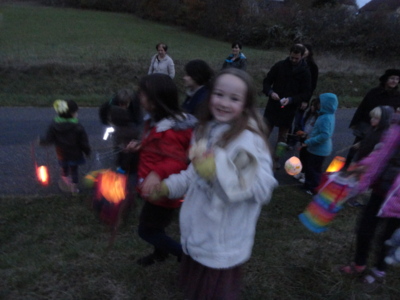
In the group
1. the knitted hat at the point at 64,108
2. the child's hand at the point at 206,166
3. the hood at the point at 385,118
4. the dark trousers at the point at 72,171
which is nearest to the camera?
the child's hand at the point at 206,166

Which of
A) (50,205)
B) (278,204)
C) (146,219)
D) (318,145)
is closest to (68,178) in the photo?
(50,205)

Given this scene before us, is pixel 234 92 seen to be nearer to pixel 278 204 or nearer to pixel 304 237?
pixel 304 237

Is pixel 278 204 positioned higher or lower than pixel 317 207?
lower

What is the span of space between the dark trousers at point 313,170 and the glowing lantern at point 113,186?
273 cm

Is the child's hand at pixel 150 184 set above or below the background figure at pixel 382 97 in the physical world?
below

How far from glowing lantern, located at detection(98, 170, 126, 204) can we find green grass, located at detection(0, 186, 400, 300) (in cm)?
62

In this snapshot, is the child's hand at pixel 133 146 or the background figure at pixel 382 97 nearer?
the child's hand at pixel 133 146

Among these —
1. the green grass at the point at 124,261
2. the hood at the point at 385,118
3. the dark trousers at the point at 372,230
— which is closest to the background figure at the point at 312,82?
the green grass at the point at 124,261

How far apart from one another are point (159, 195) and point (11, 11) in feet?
111

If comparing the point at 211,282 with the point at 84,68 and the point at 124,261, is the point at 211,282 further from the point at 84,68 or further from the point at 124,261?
the point at 84,68

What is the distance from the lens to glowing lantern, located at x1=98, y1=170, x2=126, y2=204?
2895 mm

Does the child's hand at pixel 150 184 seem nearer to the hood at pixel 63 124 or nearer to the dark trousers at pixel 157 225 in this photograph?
the dark trousers at pixel 157 225

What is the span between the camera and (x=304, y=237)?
3807mm

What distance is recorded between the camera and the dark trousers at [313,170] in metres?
4.89
